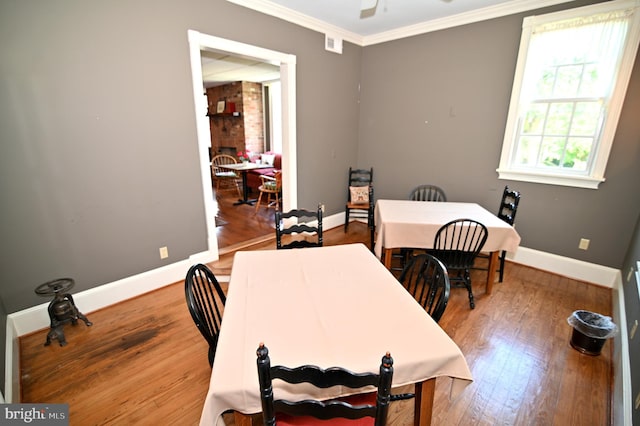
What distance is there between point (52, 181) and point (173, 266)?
1178 millimetres

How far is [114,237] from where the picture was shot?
2.43 metres

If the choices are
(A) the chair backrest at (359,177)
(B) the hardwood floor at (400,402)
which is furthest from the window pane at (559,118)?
(A) the chair backrest at (359,177)

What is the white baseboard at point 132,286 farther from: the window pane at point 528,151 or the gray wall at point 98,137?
the window pane at point 528,151

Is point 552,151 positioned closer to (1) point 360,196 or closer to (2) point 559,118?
(2) point 559,118

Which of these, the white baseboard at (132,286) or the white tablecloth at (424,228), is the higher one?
the white tablecloth at (424,228)

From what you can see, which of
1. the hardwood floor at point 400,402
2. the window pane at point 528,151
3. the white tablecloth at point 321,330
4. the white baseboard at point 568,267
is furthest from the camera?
the window pane at point 528,151

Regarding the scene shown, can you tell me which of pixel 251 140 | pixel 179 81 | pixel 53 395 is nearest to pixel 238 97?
pixel 251 140

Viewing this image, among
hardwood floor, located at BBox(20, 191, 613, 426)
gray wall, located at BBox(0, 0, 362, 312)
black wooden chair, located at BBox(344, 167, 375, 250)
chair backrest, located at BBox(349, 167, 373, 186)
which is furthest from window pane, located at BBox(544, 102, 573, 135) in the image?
gray wall, located at BBox(0, 0, 362, 312)

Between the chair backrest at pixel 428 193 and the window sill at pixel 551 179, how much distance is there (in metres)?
0.69

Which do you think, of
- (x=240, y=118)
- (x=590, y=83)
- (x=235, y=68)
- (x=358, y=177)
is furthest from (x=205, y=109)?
(x=240, y=118)

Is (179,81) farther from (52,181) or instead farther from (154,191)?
(52,181)

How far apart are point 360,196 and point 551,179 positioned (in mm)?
2225

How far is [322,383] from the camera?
82 centimetres

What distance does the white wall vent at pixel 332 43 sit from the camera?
3.70 m
